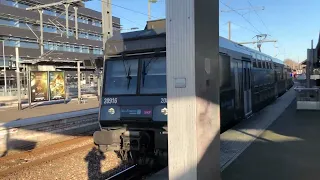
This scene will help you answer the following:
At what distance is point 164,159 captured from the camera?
6.84 meters

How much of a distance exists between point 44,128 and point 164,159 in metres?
6.47

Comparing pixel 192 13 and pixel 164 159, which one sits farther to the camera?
pixel 164 159

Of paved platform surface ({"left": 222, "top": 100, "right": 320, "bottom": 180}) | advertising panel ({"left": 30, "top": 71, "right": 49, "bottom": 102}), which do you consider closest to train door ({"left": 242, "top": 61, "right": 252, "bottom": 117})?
paved platform surface ({"left": 222, "top": 100, "right": 320, "bottom": 180})

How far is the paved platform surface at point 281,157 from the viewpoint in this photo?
5594 millimetres

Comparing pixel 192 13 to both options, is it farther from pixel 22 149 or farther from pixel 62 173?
pixel 22 149

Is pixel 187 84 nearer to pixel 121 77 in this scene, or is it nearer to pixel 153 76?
pixel 153 76

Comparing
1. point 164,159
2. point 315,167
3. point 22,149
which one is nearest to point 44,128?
point 22,149

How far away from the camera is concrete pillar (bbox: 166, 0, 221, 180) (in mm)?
3995

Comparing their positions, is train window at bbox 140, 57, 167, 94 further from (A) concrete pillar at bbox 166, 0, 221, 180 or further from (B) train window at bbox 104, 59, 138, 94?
(A) concrete pillar at bbox 166, 0, 221, 180

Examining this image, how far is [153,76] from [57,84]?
47.9 feet

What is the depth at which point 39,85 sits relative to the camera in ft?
62.4

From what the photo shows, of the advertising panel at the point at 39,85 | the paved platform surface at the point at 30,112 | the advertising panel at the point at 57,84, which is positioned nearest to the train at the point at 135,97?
the paved platform surface at the point at 30,112

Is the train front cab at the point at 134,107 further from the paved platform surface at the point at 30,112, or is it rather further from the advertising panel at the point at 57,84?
the advertising panel at the point at 57,84

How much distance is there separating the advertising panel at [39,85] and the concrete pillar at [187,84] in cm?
1600
